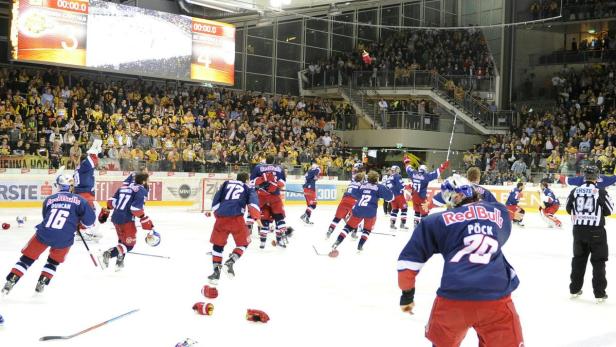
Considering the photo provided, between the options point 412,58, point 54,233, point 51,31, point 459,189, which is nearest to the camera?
point 459,189

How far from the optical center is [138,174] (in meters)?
9.21

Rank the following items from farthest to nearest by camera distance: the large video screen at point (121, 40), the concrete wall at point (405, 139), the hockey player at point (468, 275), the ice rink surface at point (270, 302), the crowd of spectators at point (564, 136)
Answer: the concrete wall at point (405, 139)
the crowd of spectators at point (564, 136)
the large video screen at point (121, 40)
the ice rink surface at point (270, 302)
the hockey player at point (468, 275)

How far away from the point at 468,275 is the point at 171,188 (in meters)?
17.8

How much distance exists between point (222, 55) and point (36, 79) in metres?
6.82

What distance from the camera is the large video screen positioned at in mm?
22969

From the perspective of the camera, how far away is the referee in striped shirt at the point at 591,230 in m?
8.03

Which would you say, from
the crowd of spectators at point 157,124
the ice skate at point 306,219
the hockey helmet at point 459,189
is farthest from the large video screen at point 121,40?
the hockey helmet at point 459,189

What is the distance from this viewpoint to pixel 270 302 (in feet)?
24.8

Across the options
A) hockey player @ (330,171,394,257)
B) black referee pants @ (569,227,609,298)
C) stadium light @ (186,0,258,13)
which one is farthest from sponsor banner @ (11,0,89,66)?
black referee pants @ (569,227,609,298)

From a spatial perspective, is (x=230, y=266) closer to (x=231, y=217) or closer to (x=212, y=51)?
(x=231, y=217)

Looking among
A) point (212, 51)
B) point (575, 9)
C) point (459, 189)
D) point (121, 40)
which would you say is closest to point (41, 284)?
point (459, 189)

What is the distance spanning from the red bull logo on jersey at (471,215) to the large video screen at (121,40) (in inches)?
845

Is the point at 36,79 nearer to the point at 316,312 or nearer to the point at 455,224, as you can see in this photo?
the point at 316,312

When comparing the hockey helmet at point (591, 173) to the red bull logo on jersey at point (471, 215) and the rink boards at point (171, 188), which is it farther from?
the rink boards at point (171, 188)
